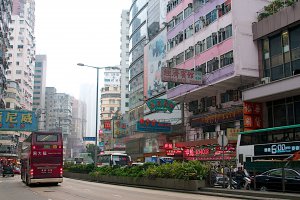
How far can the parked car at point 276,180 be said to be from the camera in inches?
687

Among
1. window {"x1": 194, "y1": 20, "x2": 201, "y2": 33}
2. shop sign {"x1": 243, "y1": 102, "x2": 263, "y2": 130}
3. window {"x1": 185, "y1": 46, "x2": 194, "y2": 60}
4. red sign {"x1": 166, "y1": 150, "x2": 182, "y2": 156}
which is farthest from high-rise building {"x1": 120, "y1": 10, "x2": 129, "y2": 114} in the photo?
shop sign {"x1": 243, "y1": 102, "x2": 263, "y2": 130}

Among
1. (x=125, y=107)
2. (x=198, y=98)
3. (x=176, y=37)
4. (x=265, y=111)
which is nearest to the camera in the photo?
(x=265, y=111)

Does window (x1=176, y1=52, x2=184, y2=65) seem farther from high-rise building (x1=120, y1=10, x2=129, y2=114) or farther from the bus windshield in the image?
high-rise building (x1=120, y1=10, x2=129, y2=114)

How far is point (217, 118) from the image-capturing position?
121 feet

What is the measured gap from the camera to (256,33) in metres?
33.1

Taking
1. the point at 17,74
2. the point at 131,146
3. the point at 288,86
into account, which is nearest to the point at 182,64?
the point at 288,86

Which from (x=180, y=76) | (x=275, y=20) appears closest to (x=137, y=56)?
(x=180, y=76)

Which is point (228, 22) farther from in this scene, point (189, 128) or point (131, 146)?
point (131, 146)

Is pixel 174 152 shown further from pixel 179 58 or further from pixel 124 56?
pixel 124 56

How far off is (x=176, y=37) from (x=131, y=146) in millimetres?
30090

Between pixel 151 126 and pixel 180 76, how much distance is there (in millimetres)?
12592

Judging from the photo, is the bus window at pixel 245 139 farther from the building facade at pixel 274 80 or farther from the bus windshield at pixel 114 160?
the bus windshield at pixel 114 160

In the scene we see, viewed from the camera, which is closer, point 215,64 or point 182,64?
point 215,64

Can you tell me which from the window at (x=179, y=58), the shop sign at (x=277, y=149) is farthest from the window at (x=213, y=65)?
the shop sign at (x=277, y=149)
